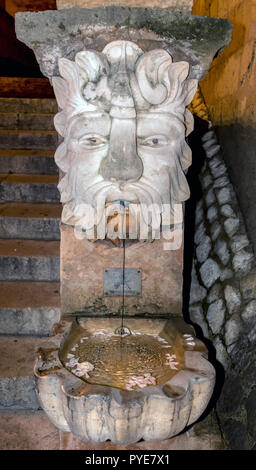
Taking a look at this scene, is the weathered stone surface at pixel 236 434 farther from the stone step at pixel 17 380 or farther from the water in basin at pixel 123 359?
the stone step at pixel 17 380

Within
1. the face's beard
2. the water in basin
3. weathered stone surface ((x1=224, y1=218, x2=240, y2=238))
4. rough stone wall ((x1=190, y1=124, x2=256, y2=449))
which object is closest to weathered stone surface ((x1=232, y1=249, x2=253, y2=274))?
rough stone wall ((x1=190, y1=124, x2=256, y2=449))

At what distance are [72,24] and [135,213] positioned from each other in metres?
0.83

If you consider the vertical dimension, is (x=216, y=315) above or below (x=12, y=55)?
below

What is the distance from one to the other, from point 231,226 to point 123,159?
138cm

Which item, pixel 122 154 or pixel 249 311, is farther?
pixel 249 311

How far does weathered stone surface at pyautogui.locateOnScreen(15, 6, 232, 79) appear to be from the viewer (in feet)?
4.70

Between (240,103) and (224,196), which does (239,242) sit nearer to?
(224,196)

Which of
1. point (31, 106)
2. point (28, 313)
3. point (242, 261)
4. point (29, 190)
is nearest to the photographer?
point (242, 261)

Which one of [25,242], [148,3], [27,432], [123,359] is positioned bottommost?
[27,432]

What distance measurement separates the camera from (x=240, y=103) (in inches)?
104

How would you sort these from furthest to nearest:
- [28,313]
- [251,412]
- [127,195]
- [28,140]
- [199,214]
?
[28,140] → [199,214] → [28,313] → [251,412] → [127,195]

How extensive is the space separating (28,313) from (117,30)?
190cm

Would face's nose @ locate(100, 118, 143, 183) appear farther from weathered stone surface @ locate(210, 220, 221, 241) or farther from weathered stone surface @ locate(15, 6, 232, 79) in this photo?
weathered stone surface @ locate(210, 220, 221, 241)

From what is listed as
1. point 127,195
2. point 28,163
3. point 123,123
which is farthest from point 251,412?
point 28,163
